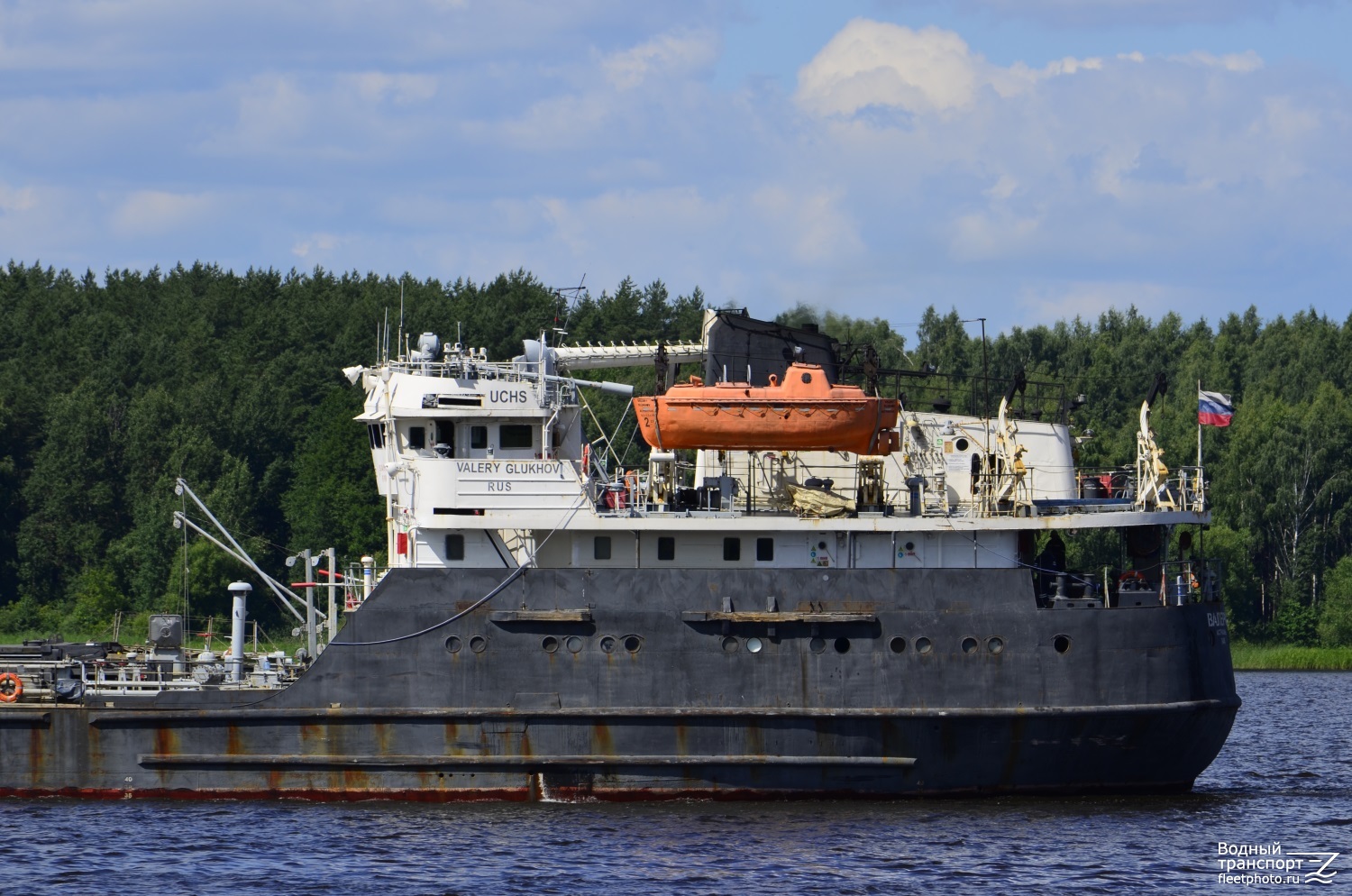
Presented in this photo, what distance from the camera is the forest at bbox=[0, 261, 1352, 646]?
194ft

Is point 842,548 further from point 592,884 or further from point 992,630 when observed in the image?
point 592,884

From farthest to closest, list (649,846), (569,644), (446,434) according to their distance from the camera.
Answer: (446,434), (569,644), (649,846)

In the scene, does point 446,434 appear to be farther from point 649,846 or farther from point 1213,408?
point 1213,408

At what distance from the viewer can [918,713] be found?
84.6 feet

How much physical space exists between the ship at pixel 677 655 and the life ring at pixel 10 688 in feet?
0.08

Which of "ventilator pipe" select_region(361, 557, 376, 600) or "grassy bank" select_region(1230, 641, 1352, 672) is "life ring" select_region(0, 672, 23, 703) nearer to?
"ventilator pipe" select_region(361, 557, 376, 600)

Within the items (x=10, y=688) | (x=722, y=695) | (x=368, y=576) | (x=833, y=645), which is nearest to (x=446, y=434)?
(x=368, y=576)

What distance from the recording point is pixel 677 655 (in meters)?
26.1

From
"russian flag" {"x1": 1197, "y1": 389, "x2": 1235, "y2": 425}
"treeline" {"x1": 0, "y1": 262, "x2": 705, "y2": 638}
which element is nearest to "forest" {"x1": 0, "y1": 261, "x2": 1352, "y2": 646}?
"treeline" {"x1": 0, "y1": 262, "x2": 705, "y2": 638}

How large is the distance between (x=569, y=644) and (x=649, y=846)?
3.46 m

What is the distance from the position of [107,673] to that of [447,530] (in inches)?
221

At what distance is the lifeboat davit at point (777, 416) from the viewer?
26250mm

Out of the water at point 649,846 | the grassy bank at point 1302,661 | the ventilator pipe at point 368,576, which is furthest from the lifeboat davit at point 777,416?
the grassy bank at point 1302,661

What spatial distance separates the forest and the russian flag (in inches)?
807
